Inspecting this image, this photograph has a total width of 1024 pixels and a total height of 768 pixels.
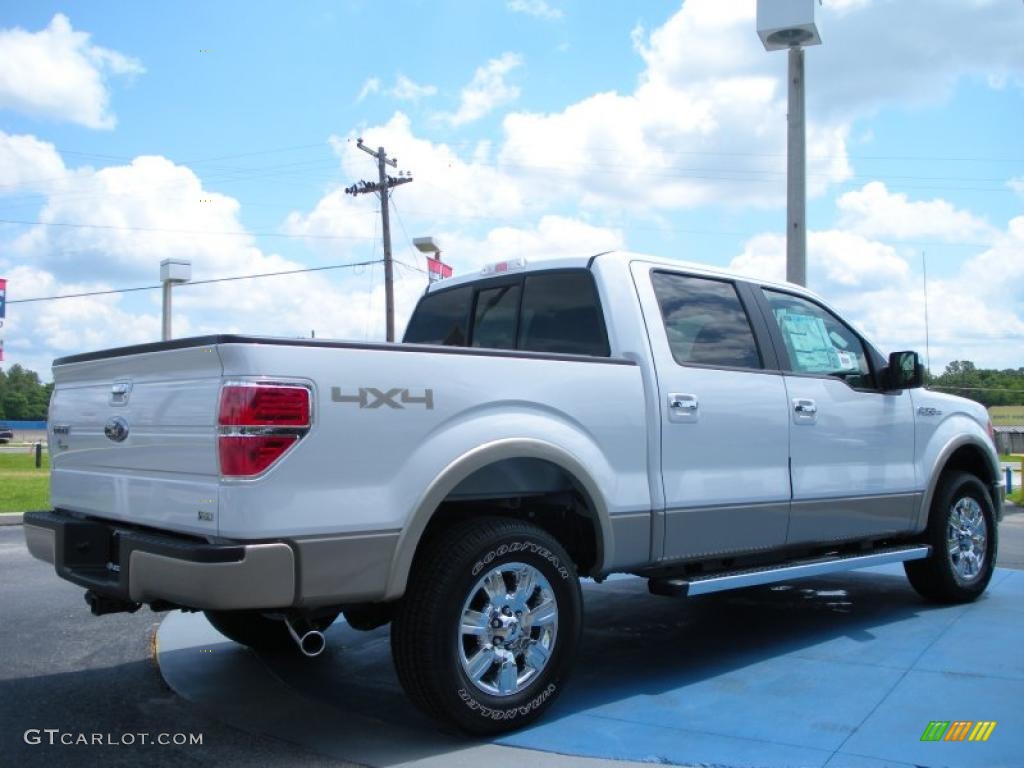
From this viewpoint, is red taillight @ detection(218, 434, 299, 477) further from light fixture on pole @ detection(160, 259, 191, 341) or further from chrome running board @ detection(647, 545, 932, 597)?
light fixture on pole @ detection(160, 259, 191, 341)

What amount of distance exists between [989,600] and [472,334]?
165 inches

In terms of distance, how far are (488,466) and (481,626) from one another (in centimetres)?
67

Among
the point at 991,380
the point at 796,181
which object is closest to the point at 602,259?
the point at 796,181

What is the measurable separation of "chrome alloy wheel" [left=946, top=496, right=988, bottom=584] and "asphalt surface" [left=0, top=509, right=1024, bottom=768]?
15.3ft

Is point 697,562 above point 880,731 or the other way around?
above

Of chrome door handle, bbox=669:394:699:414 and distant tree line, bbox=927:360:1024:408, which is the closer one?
chrome door handle, bbox=669:394:699:414

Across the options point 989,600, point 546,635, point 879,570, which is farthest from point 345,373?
point 879,570

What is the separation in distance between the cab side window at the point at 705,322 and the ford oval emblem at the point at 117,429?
2588 millimetres

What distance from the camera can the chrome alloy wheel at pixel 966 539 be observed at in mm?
6602

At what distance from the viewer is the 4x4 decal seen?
3.55 meters

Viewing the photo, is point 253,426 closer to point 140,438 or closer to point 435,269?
point 140,438

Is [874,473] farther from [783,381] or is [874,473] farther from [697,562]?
[697,562]

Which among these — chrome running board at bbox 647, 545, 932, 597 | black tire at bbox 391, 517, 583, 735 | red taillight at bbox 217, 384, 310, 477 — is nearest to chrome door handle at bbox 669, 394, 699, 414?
chrome running board at bbox 647, 545, 932, 597

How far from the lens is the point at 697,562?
4902mm
